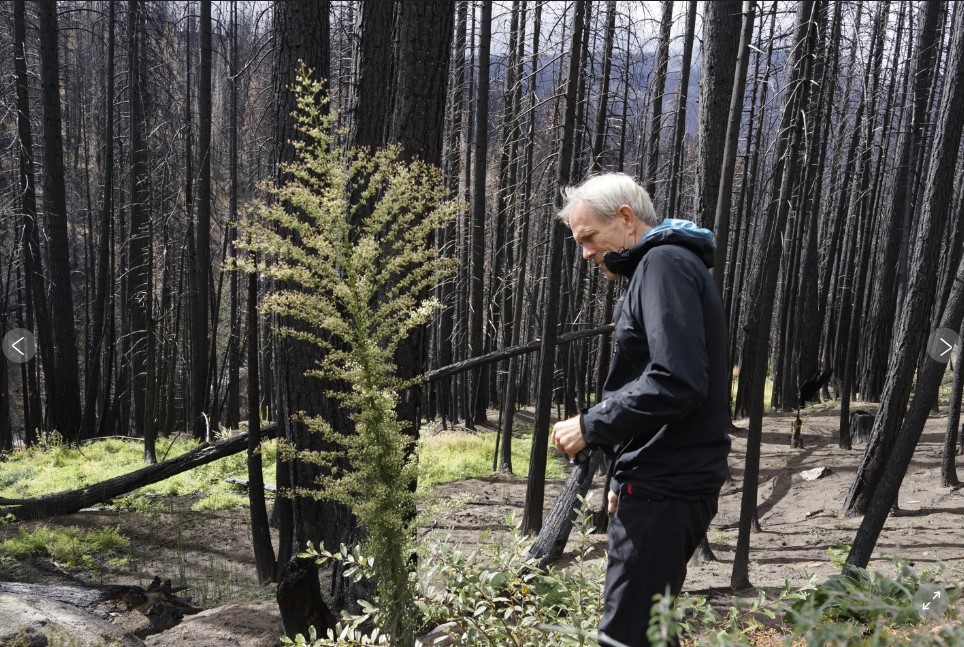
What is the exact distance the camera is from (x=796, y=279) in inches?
624

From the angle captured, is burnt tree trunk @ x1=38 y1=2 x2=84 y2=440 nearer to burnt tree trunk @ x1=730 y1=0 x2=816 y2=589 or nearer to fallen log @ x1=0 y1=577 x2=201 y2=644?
fallen log @ x1=0 y1=577 x2=201 y2=644

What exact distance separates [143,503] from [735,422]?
10758 millimetres

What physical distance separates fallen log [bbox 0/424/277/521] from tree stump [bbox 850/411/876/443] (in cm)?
905

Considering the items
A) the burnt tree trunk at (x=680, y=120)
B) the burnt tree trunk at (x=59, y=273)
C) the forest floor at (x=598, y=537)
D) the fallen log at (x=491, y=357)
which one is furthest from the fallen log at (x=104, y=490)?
the burnt tree trunk at (x=680, y=120)

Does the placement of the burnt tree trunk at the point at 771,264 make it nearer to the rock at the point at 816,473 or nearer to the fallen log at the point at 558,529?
the fallen log at the point at 558,529

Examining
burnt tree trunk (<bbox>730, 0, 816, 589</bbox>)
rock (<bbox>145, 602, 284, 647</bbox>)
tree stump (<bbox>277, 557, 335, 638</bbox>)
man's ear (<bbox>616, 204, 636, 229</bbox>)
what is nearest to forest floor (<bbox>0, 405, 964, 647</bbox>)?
rock (<bbox>145, 602, 284, 647</bbox>)

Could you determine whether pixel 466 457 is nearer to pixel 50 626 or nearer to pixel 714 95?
pixel 714 95

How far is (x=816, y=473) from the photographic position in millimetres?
9211

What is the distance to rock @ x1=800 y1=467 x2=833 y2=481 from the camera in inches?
360

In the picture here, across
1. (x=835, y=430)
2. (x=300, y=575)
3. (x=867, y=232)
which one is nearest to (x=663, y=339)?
(x=300, y=575)

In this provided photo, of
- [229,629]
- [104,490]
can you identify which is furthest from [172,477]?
[229,629]

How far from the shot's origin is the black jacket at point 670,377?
1992 millimetres

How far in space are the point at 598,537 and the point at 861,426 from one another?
19.6ft

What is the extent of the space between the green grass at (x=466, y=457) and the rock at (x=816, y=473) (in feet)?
10.7
